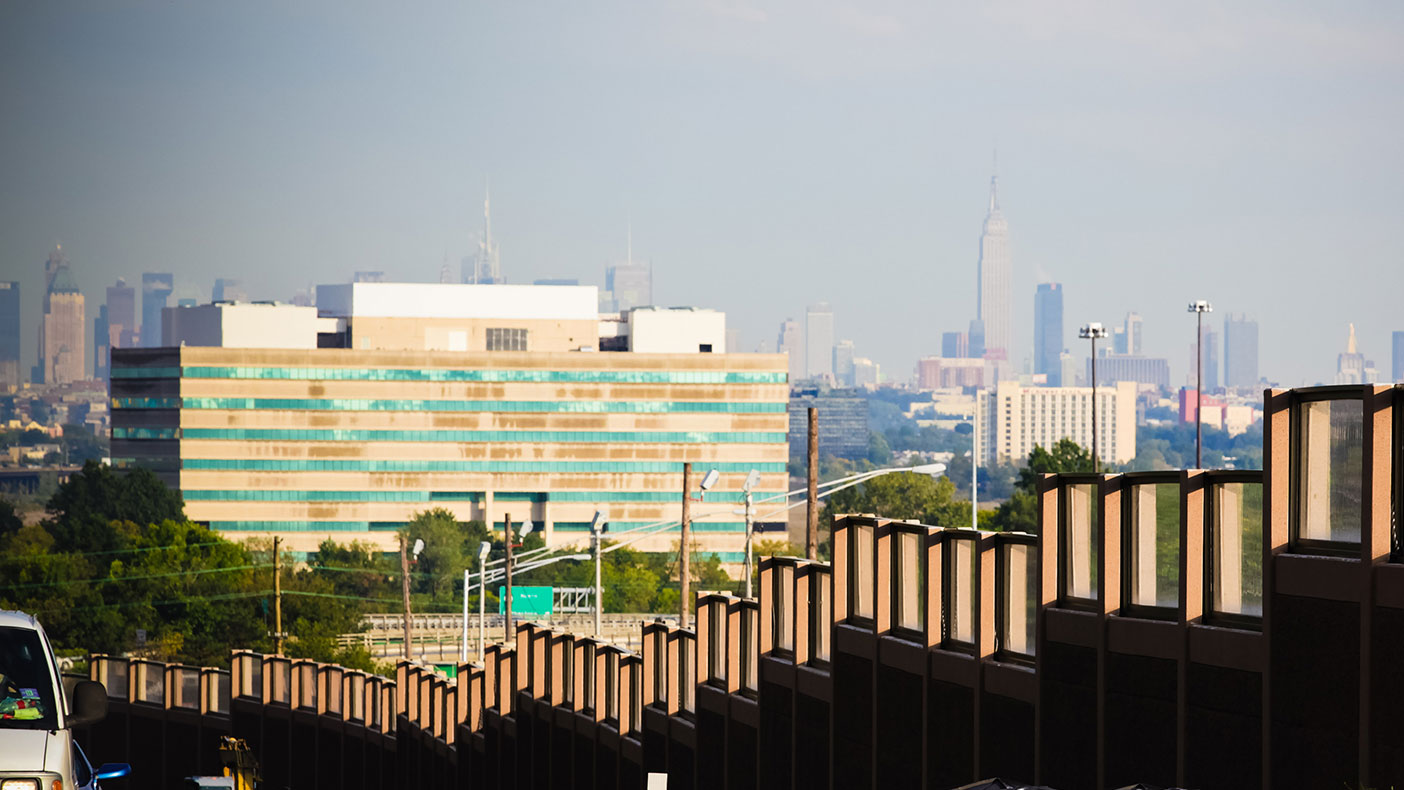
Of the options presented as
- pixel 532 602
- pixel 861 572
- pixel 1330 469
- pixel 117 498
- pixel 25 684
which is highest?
pixel 1330 469

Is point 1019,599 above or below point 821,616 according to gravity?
above

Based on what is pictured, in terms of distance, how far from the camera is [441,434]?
622ft

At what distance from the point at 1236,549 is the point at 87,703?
329 inches

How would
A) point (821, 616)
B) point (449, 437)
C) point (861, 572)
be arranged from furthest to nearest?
point (449, 437) → point (821, 616) → point (861, 572)

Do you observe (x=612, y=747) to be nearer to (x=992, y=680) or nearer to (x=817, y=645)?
(x=817, y=645)

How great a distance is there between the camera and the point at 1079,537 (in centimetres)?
1470

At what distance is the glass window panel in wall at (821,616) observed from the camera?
65.1 feet

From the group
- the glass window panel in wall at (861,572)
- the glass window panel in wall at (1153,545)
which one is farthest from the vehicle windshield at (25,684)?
the glass window panel in wall at (861,572)

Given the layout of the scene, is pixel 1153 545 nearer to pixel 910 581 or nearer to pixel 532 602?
pixel 910 581

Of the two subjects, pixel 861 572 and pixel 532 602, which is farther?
pixel 532 602

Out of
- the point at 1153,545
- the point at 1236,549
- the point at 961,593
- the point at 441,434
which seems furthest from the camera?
the point at 441,434

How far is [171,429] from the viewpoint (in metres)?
184

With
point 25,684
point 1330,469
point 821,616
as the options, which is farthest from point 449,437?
point 1330,469

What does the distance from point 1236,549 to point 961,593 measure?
4.03m
